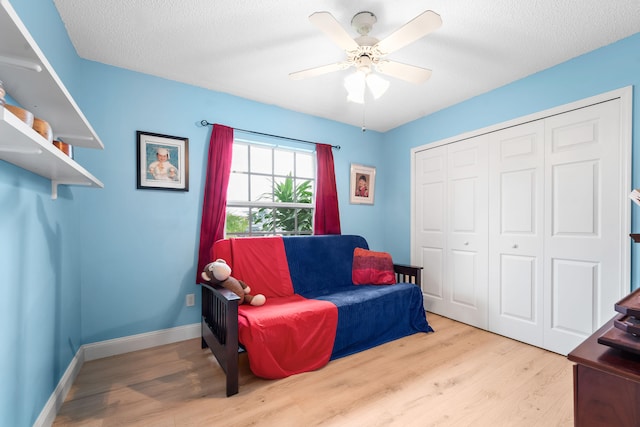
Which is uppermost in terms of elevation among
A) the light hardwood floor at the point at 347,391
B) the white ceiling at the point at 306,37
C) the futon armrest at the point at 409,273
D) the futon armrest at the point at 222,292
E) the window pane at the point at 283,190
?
the white ceiling at the point at 306,37

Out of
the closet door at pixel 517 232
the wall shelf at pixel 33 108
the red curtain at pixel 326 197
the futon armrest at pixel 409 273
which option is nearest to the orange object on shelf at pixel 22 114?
the wall shelf at pixel 33 108

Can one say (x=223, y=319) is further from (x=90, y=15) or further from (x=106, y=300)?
(x=90, y=15)

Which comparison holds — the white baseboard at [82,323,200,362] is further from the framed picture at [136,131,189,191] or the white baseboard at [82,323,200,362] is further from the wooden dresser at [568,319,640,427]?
the wooden dresser at [568,319,640,427]

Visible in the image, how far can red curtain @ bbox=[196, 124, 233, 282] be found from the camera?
2650 mm

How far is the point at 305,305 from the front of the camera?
2.26 m

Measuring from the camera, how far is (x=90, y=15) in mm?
1782

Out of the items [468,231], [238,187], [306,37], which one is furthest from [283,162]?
[468,231]

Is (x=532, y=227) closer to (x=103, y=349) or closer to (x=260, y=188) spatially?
(x=260, y=188)

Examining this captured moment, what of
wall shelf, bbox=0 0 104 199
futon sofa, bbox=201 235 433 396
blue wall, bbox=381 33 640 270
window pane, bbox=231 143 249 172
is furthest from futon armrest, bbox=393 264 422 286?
wall shelf, bbox=0 0 104 199

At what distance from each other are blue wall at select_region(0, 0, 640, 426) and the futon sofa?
551 millimetres

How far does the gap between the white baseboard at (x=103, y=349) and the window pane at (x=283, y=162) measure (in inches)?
71.2

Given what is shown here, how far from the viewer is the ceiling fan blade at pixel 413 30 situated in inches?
54.8

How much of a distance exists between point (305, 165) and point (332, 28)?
1.98 metres

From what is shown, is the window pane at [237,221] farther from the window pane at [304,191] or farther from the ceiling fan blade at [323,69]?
the ceiling fan blade at [323,69]
